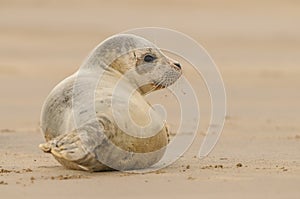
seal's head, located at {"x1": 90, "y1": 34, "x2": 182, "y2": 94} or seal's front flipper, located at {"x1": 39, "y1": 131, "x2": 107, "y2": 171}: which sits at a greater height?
seal's head, located at {"x1": 90, "y1": 34, "x2": 182, "y2": 94}

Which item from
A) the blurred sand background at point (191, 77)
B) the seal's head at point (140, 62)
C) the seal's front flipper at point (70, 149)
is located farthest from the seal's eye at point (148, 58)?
the seal's front flipper at point (70, 149)

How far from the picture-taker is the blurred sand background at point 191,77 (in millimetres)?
6449

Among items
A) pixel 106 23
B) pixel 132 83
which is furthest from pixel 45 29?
pixel 132 83

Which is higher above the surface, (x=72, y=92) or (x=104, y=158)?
(x=72, y=92)

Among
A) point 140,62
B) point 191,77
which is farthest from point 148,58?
point 191,77

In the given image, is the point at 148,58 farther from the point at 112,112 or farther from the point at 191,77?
the point at 191,77

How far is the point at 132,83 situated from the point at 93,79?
31 centimetres

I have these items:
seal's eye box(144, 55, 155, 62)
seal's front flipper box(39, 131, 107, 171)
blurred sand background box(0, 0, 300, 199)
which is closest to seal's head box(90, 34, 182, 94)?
seal's eye box(144, 55, 155, 62)

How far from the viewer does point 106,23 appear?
1097 inches

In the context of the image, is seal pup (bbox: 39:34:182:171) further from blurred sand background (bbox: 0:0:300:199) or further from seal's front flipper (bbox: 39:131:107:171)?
blurred sand background (bbox: 0:0:300:199)

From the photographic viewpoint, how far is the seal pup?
6688 millimetres

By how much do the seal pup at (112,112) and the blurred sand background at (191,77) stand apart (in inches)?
7.3

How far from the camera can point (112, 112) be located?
22.2 feet

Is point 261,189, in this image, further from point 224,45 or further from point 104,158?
point 224,45
